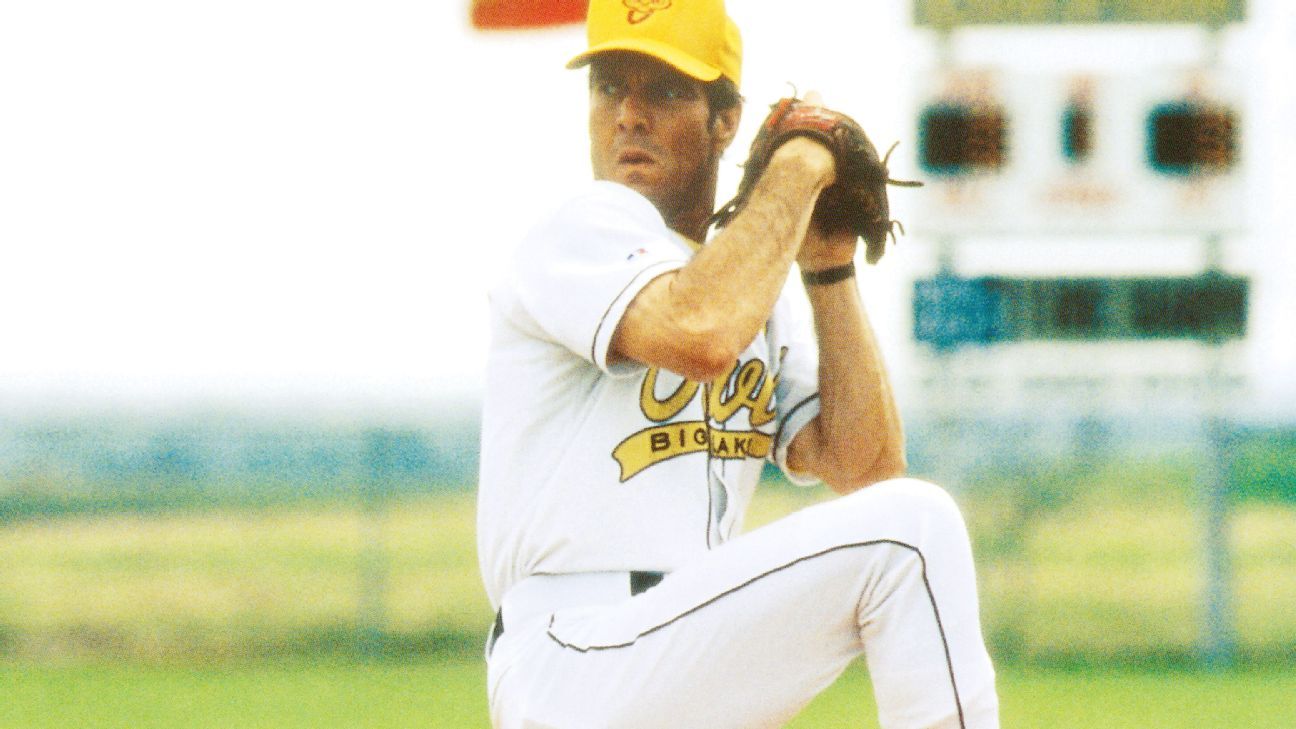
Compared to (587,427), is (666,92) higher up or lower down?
higher up

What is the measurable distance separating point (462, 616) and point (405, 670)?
48.5 inches

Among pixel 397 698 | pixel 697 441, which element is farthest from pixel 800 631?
pixel 397 698

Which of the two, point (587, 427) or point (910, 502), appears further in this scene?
point (587, 427)

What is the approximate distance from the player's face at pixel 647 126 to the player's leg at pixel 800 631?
630mm

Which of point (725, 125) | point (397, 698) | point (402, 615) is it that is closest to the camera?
point (725, 125)

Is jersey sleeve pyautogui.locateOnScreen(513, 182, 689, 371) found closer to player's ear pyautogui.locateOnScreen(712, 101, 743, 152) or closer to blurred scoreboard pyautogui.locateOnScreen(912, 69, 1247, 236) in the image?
player's ear pyautogui.locateOnScreen(712, 101, 743, 152)

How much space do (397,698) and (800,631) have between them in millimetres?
6758

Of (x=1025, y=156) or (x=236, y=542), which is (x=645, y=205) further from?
(x=236, y=542)

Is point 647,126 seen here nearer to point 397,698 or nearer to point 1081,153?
point 397,698

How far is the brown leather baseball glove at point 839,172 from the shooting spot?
2.70 meters

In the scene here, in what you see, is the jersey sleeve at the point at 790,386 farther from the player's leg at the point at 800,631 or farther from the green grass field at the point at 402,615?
the green grass field at the point at 402,615

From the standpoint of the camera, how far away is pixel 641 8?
115 inches

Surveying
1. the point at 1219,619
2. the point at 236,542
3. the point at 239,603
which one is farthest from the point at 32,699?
the point at 1219,619

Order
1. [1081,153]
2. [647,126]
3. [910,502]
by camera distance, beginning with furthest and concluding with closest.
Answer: [1081,153] < [647,126] < [910,502]
